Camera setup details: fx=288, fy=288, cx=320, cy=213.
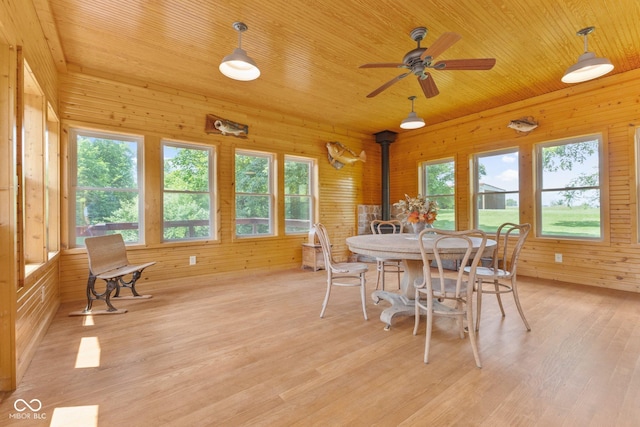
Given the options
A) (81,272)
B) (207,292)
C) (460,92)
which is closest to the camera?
(81,272)

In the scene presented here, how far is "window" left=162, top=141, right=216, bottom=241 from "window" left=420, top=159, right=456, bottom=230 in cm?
426

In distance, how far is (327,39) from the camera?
2980mm

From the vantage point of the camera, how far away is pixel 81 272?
3.56 metres

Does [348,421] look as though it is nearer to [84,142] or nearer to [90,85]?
[84,142]

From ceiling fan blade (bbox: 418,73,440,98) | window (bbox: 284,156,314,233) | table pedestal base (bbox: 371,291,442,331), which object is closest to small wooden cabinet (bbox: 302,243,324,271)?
window (bbox: 284,156,314,233)

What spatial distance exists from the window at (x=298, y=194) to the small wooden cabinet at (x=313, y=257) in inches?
19.0

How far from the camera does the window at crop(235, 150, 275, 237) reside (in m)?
4.87

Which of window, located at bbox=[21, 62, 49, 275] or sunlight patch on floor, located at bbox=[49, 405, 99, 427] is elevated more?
window, located at bbox=[21, 62, 49, 275]

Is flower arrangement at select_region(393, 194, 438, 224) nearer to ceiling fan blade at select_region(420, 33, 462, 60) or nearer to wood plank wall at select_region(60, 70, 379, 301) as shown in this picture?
ceiling fan blade at select_region(420, 33, 462, 60)

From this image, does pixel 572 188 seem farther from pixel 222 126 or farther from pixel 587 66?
pixel 222 126

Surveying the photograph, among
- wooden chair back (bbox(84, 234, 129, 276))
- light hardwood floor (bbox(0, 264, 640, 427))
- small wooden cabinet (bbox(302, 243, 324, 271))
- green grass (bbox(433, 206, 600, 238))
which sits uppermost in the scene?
green grass (bbox(433, 206, 600, 238))

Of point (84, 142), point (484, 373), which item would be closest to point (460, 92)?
point (484, 373)

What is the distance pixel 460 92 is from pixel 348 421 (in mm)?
4523

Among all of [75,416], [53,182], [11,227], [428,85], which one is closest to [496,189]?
[428,85]
